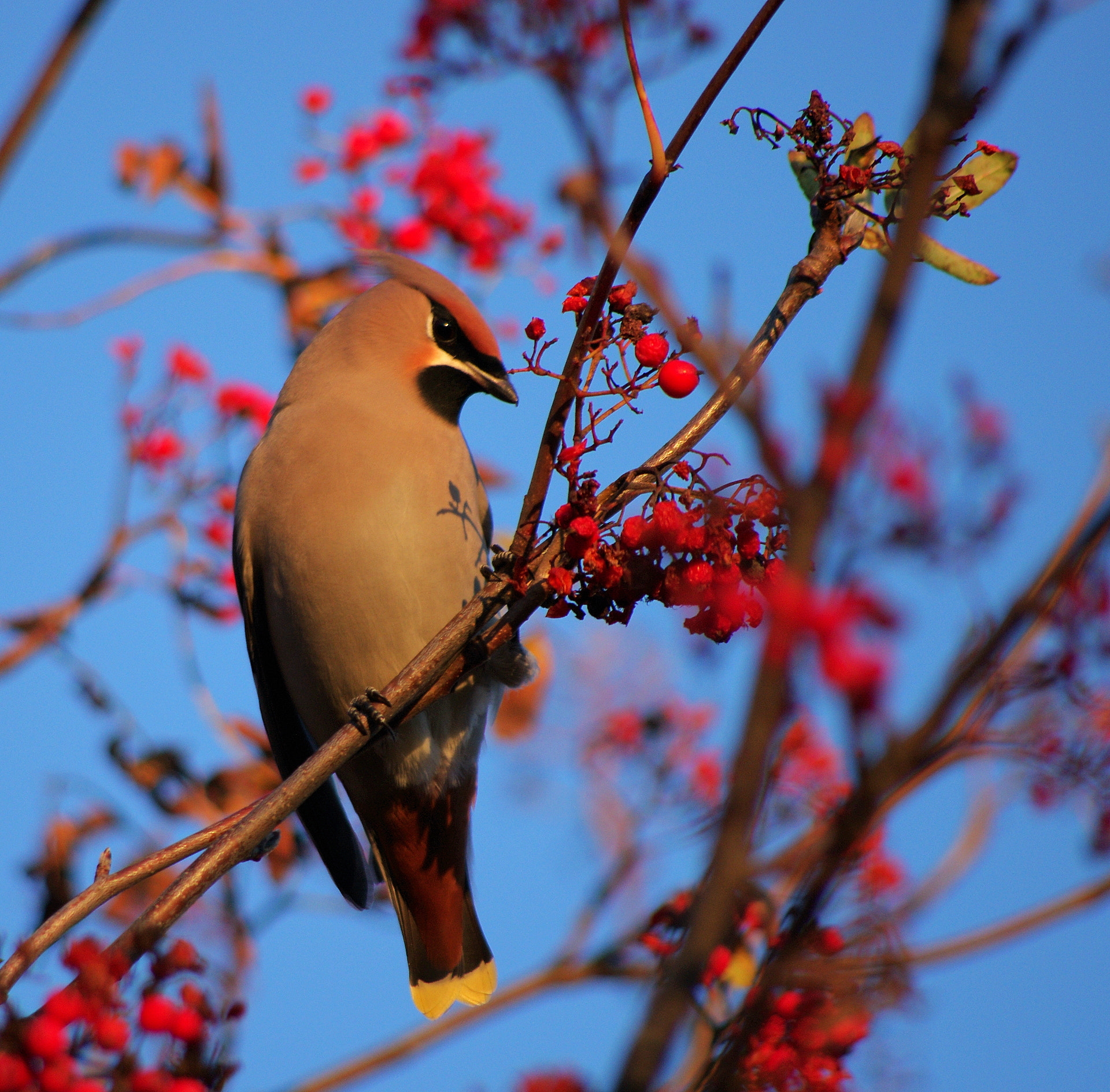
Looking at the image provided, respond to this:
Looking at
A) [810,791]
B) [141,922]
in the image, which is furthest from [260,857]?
[810,791]

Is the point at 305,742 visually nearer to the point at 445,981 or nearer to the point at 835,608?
the point at 445,981

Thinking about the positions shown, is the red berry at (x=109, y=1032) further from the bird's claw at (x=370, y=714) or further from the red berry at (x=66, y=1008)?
the bird's claw at (x=370, y=714)

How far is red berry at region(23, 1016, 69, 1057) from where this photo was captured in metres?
1.58

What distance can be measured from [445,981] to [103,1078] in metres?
1.99

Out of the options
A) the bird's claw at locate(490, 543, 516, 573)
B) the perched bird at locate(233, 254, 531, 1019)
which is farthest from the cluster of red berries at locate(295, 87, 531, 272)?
the bird's claw at locate(490, 543, 516, 573)

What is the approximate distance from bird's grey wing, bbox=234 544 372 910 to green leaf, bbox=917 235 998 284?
2035 millimetres

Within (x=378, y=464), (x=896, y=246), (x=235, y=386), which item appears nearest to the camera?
(x=896, y=246)

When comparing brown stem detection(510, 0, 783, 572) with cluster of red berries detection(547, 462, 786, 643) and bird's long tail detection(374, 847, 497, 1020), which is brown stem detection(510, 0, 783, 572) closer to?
cluster of red berries detection(547, 462, 786, 643)

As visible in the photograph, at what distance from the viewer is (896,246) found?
800mm

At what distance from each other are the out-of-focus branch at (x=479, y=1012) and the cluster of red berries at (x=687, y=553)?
1283mm

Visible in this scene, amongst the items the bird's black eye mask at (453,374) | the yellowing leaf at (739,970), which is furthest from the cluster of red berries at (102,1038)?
the bird's black eye mask at (453,374)

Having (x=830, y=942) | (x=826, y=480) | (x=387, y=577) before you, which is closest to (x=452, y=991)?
(x=387, y=577)

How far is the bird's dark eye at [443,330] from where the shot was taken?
348 cm

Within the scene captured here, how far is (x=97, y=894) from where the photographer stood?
71.9 inches
